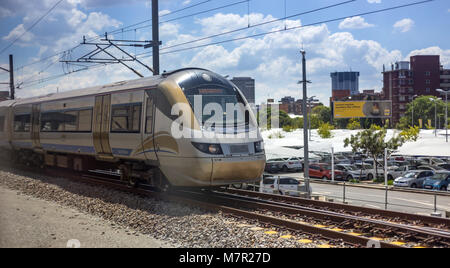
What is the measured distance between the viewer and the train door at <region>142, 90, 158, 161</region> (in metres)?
12.3

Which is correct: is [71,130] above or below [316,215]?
above

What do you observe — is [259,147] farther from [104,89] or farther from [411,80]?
[411,80]

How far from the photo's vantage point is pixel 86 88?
17328mm

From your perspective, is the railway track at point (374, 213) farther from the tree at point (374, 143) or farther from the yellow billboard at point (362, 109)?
the yellow billboard at point (362, 109)

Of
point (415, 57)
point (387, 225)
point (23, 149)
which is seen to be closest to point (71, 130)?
point (23, 149)

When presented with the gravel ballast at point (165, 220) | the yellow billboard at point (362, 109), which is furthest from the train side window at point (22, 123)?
the yellow billboard at point (362, 109)

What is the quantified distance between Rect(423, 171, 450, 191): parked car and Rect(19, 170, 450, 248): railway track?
59.6ft

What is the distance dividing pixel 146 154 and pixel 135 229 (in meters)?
3.39

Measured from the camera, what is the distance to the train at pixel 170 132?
11383mm

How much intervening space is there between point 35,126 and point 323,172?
24.3 metres

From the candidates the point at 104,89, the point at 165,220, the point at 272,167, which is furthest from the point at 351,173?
the point at 165,220

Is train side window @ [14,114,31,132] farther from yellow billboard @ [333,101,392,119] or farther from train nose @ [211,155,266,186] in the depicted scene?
yellow billboard @ [333,101,392,119]
